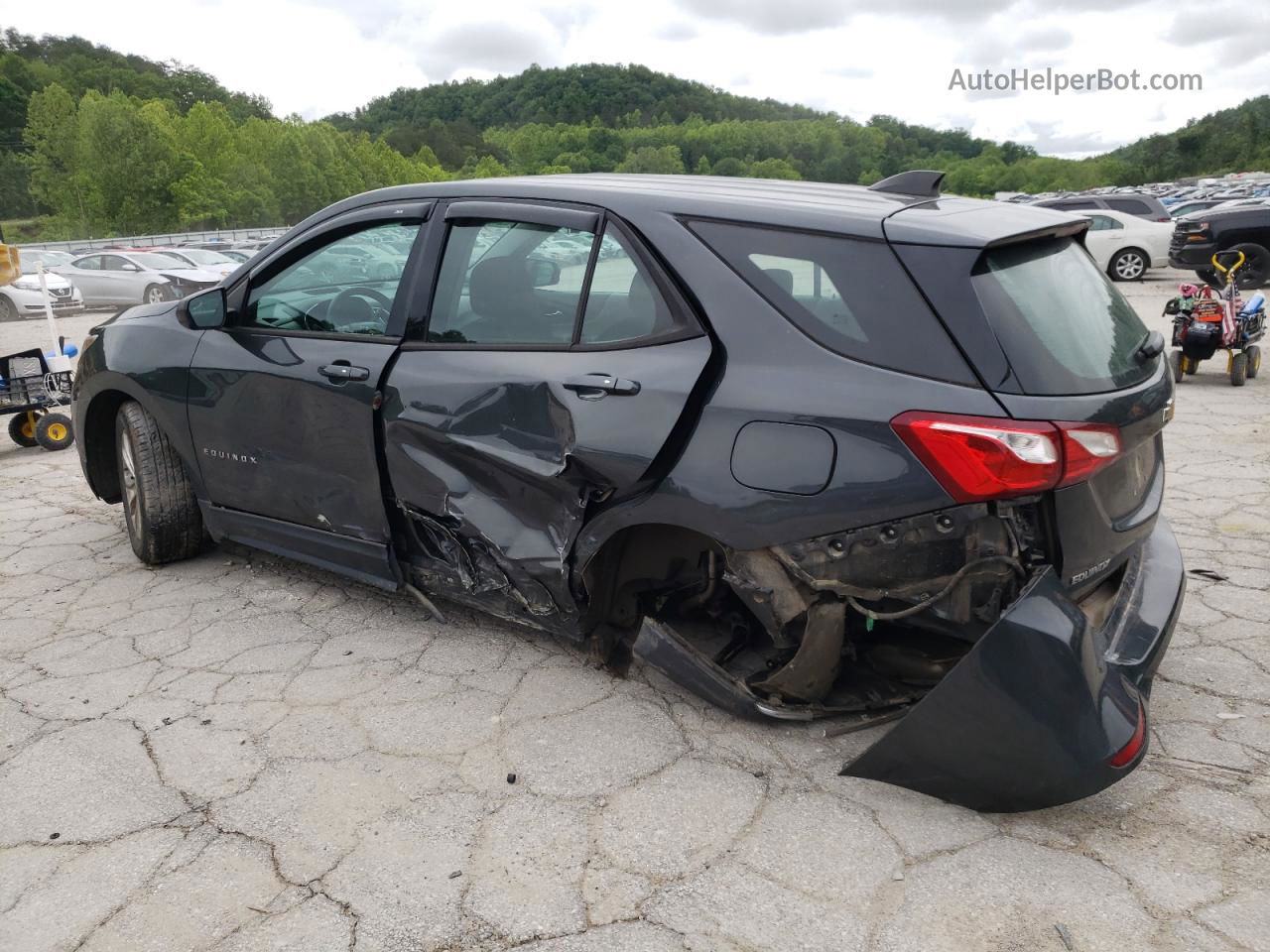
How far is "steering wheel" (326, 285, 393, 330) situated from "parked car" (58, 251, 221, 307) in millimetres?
17614

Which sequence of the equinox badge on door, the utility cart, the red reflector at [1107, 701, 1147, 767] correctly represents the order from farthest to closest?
1. the utility cart
2. the equinox badge on door
3. the red reflector at [1107, 701, 1147, 767]

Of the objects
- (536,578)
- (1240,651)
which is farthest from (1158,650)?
(536,578)

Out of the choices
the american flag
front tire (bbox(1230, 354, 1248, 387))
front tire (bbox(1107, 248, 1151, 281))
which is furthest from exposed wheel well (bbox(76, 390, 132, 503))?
front tire (bbox(1107, 248, 1151, 281))

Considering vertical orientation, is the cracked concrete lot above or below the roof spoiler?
below

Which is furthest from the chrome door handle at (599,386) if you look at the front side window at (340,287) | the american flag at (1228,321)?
the american flag at (1228,321)

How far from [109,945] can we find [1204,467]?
5558 mm

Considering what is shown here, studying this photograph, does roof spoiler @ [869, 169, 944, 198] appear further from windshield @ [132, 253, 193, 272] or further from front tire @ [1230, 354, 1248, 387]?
windshield @ [132, 253, 193, 272]

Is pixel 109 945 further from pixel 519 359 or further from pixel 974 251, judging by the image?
pixel 974 251

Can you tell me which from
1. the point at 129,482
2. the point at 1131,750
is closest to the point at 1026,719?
the point at 1131,750

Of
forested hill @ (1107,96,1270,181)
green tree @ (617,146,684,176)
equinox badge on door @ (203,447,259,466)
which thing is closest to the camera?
equinox badge on door @ (203,447,259,466)

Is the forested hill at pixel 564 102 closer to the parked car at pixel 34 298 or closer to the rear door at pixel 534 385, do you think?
the parked car at pixel 34 298

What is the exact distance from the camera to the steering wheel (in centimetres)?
328

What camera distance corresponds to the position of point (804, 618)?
260 centimetres

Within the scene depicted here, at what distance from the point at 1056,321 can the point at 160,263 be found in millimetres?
22017
